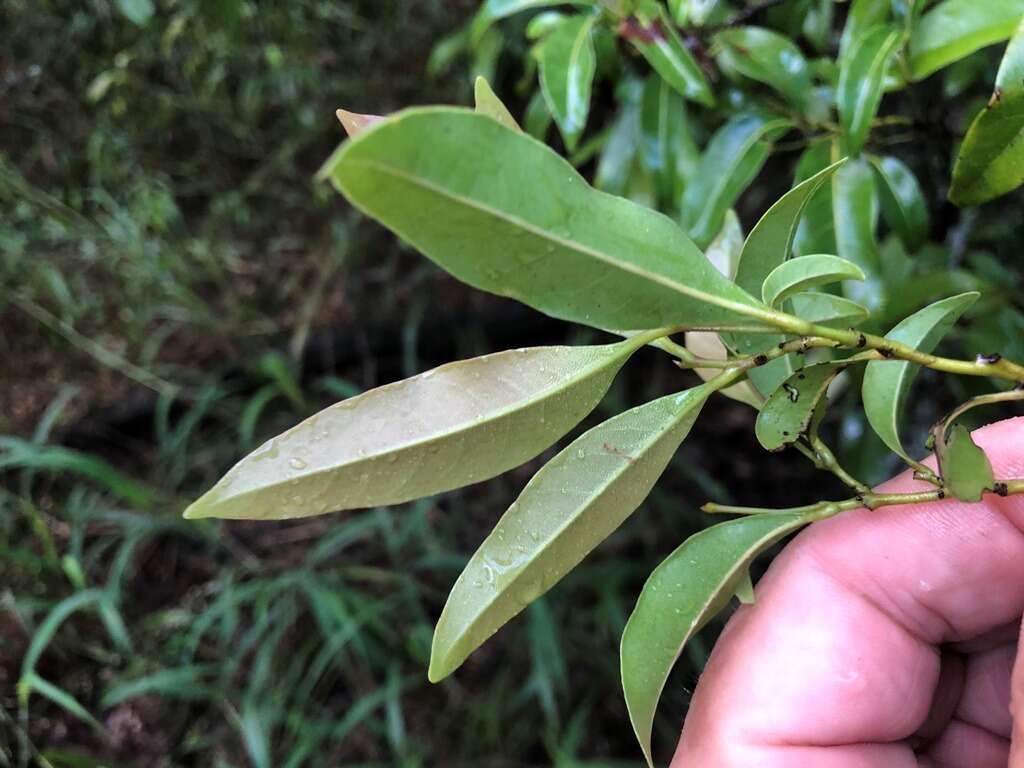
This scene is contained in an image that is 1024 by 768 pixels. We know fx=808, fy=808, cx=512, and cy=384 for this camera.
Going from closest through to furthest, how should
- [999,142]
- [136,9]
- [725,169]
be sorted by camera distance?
[999,142]
[725,169]
[136,9]

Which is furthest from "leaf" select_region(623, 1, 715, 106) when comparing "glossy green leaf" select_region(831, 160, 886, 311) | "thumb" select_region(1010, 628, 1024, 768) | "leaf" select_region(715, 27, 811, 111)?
"thumb" select_region(1010, 628, 1024, 768)

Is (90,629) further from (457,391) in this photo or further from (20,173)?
(457,391)

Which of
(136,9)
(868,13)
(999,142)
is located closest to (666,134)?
(868,13)

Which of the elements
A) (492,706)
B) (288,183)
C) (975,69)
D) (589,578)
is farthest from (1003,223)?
(288,183)

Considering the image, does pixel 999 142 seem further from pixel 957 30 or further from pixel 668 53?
pixel 668 53

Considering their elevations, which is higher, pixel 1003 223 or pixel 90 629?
pixel 1003 223

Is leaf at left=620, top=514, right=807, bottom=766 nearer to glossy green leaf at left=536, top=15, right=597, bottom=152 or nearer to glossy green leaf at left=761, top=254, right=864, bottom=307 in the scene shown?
glossy green leaf at left=761, top=254, right=864, bottom=307

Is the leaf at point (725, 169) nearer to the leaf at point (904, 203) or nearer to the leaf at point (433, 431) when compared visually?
the leaf at point (904, 203)

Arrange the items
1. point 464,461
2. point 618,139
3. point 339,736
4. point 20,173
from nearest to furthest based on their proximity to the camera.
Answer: point 464,461, point 618,139, point 339,736, point 20,173
